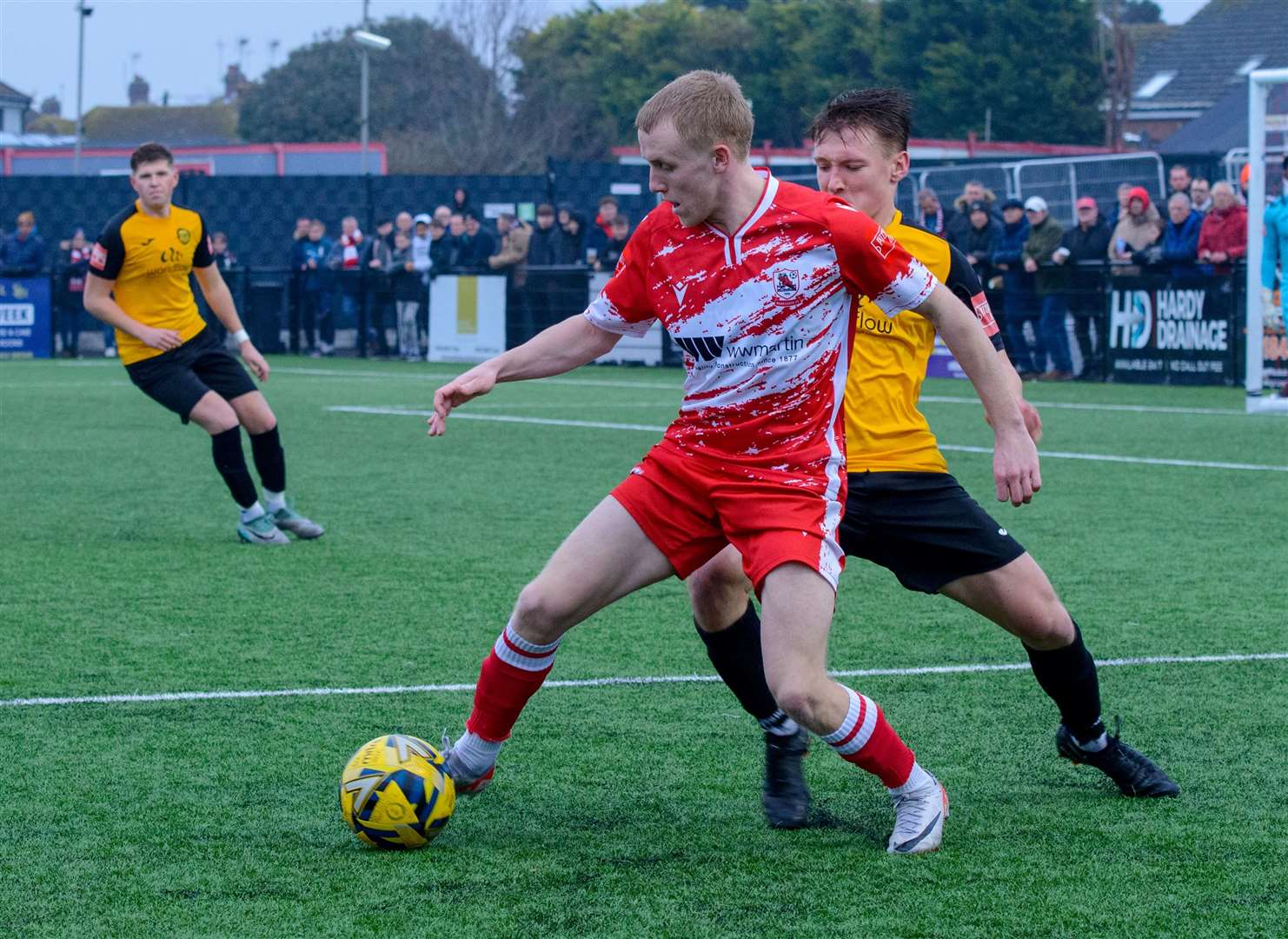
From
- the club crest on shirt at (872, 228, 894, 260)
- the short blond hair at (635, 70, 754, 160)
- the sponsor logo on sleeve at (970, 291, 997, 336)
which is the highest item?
the short blond hair at (635, 70, 754, 160)

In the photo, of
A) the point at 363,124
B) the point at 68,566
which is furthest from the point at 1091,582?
the point at 363,124

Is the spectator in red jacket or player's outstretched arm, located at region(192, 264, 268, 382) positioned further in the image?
the spectator in red jacket

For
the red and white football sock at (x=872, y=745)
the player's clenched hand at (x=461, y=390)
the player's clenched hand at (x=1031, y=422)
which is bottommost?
the red and white football sock at (x=872, y=745)

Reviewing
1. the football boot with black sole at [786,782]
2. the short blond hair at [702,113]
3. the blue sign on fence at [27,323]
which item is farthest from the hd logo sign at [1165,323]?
the blue sign on fence at [27,323]

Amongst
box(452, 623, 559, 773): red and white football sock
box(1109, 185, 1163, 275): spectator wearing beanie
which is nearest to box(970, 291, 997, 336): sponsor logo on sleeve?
box(452, 623, 559, 773): red and white football sock

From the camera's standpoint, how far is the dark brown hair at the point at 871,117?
4695 millimetres

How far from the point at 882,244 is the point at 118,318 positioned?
236 inches

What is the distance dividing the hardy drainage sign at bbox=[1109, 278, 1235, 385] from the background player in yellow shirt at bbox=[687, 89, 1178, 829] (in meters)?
14.7

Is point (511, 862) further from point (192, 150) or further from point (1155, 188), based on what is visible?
point (192, 150)

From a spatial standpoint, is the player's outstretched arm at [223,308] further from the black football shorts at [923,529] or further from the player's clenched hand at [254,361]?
the black football shorts at [923,529]

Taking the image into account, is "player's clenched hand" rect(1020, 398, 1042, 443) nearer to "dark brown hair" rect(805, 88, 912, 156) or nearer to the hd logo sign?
"dark brown hair" rect(805, 88, 912, 156)

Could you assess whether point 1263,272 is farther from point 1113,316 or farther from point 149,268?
point 149,268

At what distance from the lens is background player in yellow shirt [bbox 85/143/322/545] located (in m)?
9.09

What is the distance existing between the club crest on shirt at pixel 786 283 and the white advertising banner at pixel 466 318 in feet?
65.8
